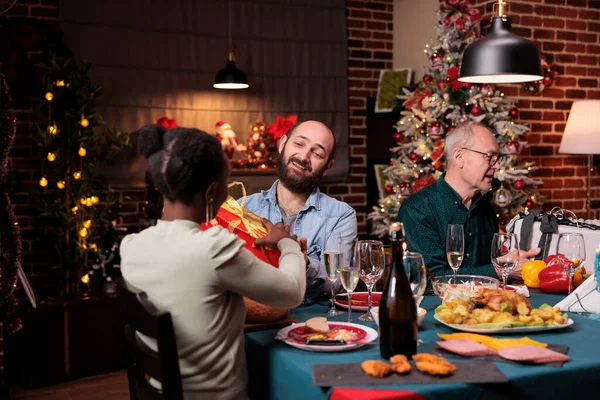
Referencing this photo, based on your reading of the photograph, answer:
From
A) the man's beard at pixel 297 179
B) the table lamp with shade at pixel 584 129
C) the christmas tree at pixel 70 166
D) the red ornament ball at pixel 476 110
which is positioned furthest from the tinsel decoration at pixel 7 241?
the table lamp with shade at pixel 584 129

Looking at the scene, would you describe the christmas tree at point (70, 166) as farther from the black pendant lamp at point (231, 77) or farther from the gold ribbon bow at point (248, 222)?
the gold ribbon bow at point (248, 222)

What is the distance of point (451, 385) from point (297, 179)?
141 centimetres

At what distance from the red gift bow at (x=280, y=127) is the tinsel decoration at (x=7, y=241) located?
230 centimetres

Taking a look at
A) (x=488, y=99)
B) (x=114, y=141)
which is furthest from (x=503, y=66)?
(x=114, y=141)

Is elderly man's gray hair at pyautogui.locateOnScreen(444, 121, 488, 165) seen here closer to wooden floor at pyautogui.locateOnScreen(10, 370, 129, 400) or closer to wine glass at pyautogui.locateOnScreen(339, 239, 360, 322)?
wine glass at pyautogui.locateOnScreen(339, 239, 360, 322)

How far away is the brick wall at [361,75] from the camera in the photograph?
595 centimetres

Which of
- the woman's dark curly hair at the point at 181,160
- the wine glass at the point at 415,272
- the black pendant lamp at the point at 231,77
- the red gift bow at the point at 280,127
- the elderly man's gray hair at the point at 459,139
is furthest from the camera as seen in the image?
the red gift bow at the point at 280,127

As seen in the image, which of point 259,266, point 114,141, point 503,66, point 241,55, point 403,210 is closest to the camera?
point 259,266

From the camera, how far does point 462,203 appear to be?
3111mm

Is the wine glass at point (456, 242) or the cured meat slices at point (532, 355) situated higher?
the wine glass at point (456, 242)

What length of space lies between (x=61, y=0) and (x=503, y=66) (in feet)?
10.7

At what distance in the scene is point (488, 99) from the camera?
187 inches

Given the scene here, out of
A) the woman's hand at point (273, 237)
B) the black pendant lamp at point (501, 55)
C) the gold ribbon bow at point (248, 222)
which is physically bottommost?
the woman's hand at point (273, 237)

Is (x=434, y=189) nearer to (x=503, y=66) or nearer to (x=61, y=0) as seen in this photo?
A: (x=503, y=66)
